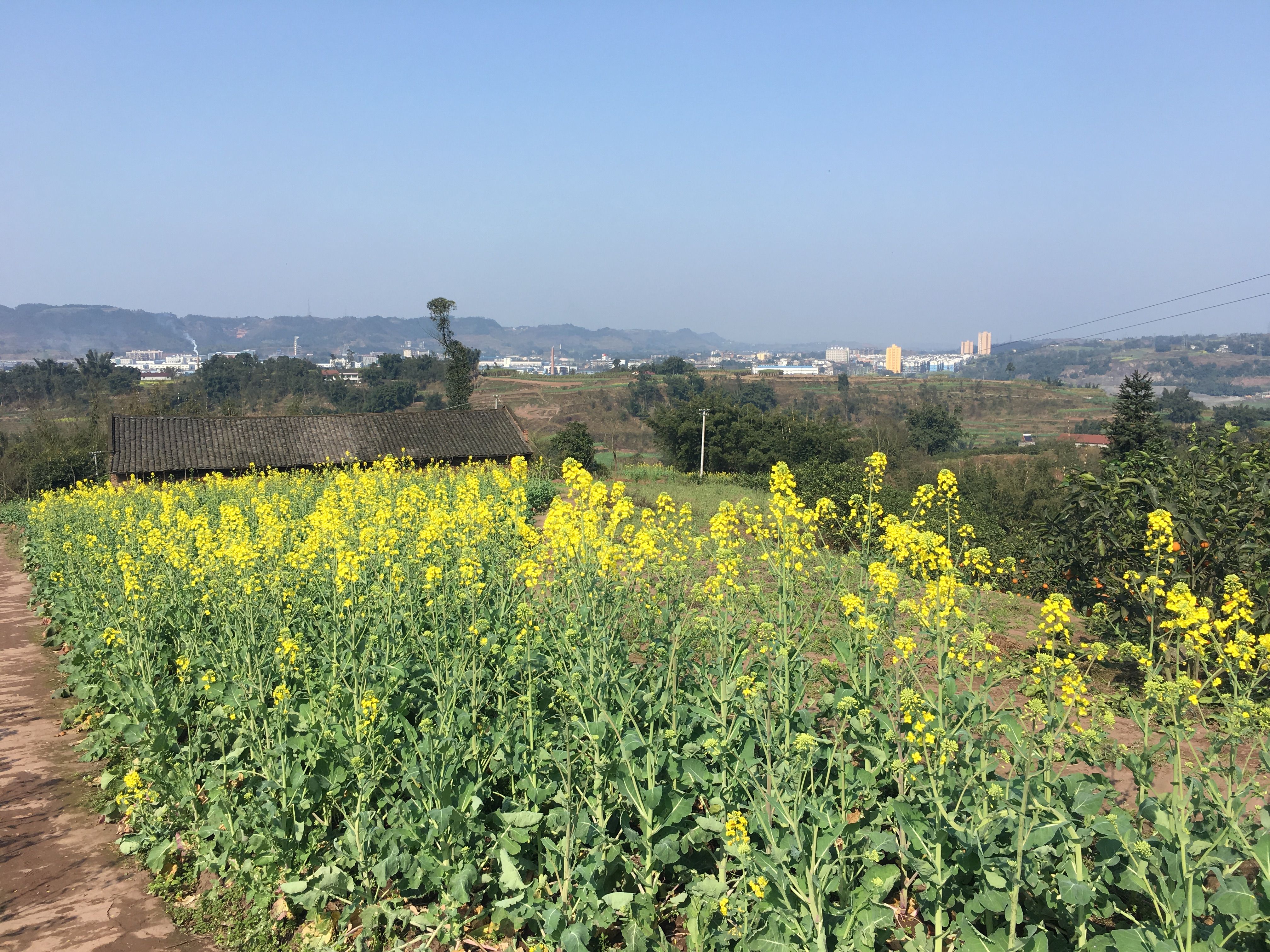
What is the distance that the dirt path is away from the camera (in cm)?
425

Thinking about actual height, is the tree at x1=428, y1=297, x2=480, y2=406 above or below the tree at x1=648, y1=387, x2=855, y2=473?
above

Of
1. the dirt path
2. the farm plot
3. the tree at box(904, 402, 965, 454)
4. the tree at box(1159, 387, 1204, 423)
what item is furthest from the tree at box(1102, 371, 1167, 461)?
the tree at box(1159, 387, 1204, 423)

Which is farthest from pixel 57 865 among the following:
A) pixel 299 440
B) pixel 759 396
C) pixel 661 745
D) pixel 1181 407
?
pixel 759 396

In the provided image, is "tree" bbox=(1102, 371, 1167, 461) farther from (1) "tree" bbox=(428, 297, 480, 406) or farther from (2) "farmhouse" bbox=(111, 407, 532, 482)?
(1) "tree" bbox=(428, 297, 480, 406)

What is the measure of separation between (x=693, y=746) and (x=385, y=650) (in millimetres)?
2370

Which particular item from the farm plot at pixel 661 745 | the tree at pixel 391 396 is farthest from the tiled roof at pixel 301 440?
the tree at pixel 391 396

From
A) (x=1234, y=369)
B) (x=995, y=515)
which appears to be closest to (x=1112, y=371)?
(x=1234, y=369)

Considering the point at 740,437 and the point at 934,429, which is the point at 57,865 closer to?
the point at 740,437

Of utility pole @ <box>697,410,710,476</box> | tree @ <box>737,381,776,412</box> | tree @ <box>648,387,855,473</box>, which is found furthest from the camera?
tree @ <box>737,381,776,412</box>

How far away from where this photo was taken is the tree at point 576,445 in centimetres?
3675

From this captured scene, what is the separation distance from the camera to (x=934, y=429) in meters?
60.8

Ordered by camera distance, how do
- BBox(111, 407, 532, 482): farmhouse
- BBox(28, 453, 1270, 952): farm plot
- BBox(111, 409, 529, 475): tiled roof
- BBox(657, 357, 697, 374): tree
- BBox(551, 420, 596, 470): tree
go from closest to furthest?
BBox(28, 453, 1270, 952): farm plot < BBox(111, 407, 532, 482): farmhouse < BBox(111, 409, 529, 475): tiled roof < BBox(551, 420, 596, 470): tree < BBox(657, 357, 697, 374): tree

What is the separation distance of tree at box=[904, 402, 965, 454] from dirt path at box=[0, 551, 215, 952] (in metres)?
57.2

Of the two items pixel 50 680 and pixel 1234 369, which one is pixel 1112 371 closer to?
pixel 1234 369
